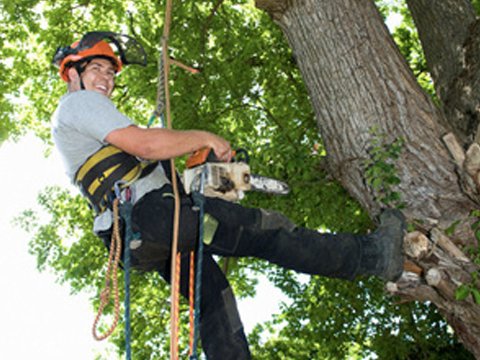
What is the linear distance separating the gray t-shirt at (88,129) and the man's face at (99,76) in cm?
20

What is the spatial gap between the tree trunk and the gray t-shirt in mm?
1620

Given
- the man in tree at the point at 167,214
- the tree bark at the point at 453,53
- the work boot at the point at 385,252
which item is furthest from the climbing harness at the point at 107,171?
the tree bark at the point at 453,53

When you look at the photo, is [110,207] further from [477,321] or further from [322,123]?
[477,321]

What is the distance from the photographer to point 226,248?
3344mm

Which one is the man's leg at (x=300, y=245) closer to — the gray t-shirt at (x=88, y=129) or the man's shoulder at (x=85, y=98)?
the gray t-shirt at (x=88, y=129)

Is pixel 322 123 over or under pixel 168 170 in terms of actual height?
over

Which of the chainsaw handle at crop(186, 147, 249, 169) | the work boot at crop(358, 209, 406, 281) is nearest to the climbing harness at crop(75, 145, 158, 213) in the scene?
the chainsaw handle at crop(186, 147, 249, 169)

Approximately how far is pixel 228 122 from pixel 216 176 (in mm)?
6527

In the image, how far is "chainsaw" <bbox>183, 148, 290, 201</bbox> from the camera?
3182 millimetres

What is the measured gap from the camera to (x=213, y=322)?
11.4 ft

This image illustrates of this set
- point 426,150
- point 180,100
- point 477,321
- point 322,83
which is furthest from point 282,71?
point 477,321

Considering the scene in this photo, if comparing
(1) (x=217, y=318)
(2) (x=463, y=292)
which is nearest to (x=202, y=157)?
(1) (x=217, y=318)

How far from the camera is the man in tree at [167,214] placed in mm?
3148

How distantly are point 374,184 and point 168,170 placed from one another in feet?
4.78
